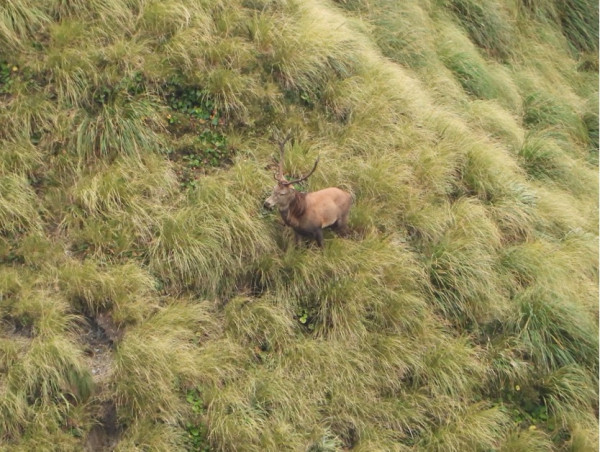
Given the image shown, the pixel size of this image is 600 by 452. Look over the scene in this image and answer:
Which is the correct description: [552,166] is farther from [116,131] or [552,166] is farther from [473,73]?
[116,131]

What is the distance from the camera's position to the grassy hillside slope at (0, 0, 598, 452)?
6574 mm

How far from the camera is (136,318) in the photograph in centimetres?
682

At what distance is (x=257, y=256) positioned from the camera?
742cm

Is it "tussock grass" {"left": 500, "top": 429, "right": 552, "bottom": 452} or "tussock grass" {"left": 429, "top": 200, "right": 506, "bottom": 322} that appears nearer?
"tussock grass" {"left": 500, "top": 429, "right": 552, "bottom": 452}

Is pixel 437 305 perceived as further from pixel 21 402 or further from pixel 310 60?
pixel 21 402

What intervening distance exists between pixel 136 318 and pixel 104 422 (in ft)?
2.78

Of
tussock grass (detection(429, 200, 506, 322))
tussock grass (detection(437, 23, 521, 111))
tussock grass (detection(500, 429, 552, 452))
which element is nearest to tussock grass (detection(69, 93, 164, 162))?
tussock grass (detection(429, 200, 506, 322))

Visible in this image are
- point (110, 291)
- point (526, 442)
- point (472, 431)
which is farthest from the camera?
point (526, 442)

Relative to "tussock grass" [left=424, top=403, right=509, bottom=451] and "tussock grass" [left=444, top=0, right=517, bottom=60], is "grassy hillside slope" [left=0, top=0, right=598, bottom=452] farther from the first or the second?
"tussock grass" [left=444, top=0, right=517, bottom=60]

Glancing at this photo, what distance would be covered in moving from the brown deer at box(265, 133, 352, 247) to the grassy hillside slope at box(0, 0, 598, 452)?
0.21 metres

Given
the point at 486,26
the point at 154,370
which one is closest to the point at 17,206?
the point at 154,370

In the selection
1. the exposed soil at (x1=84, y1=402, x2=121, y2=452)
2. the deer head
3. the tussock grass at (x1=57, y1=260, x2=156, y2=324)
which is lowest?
the exposed soil at (x1=84, y1=402, x2=121, y2=452)

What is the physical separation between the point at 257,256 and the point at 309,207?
0.61 metres

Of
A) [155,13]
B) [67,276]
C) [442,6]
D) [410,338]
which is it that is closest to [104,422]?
[67,276]
